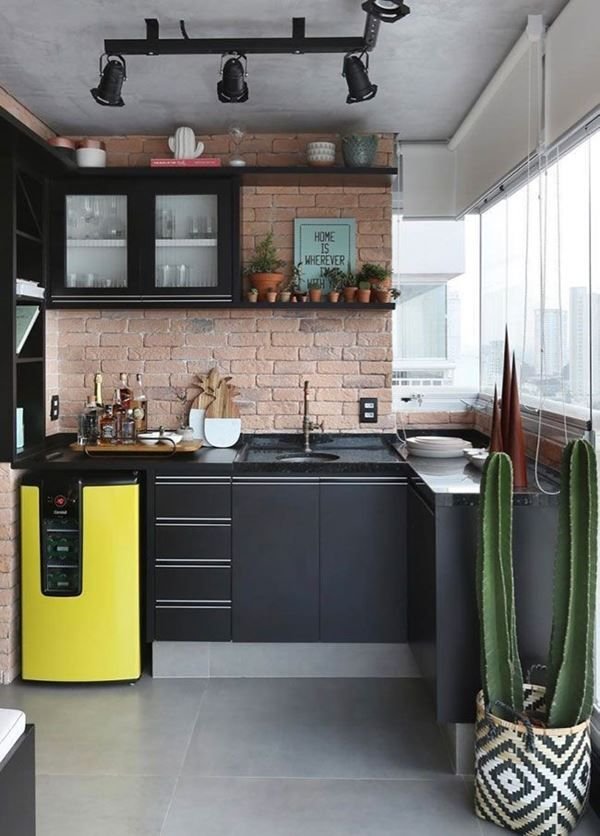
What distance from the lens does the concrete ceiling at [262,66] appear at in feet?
10.0

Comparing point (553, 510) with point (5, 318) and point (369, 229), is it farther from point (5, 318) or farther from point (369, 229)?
point (5, 318)

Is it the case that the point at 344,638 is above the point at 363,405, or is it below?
below

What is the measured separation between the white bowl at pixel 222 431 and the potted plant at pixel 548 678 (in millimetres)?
1919

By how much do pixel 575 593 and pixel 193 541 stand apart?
182 centimetres

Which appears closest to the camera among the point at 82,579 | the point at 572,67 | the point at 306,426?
the point at 572,67

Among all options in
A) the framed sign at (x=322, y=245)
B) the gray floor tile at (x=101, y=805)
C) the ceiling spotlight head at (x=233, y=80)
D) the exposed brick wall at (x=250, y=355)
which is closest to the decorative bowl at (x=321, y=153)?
the framed sign at (x=322, y=245)

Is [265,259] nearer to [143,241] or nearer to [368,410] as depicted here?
[143,241]

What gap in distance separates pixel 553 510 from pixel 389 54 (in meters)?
1.89

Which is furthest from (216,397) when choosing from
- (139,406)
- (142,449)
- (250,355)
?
(142,449)

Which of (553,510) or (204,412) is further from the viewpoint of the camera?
(204,412)

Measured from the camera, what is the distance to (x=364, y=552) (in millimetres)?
3795

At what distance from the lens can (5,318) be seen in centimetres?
381

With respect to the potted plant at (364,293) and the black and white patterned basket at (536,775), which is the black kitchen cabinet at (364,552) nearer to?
the potted plant at (364,293)

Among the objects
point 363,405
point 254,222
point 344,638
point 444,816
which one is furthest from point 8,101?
point 444,816
